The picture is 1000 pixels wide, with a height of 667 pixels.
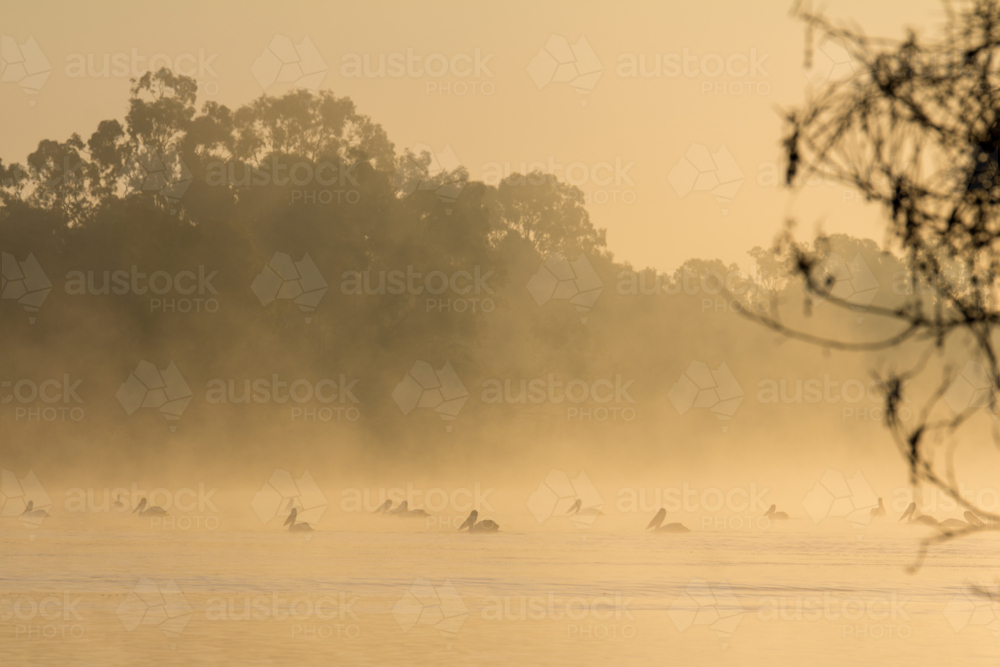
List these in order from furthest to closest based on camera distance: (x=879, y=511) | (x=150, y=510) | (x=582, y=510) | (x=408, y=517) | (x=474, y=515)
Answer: (x=879, y=511) < (x=582, y=510) < (x=408, y=517) < (x=150, y=510) < (x=474, y=515)

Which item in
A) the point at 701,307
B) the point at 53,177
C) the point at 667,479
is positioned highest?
the point at 53,177

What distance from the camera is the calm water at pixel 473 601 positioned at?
14773 millimetres

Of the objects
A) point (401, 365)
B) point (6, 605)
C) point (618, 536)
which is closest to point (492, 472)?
point (401, 365)

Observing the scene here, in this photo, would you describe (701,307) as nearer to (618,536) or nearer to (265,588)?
(618,536)

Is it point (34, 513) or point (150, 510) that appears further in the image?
point (150, 510)

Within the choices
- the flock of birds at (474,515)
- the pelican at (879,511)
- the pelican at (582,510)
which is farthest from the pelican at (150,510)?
the pelican at (879,511)

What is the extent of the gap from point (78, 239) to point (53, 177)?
295cm

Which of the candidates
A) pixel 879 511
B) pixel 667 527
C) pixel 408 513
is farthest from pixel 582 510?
pixel 879 511

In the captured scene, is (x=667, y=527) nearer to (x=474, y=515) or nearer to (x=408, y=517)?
(x=474, y=515)

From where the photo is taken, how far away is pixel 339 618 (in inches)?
670

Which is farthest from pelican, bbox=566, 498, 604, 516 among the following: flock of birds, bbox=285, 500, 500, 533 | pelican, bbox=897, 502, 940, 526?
pelican, bbox=897, 502, 940, 526

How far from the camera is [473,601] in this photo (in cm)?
1891

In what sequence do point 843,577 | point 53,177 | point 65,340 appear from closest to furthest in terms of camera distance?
point 843,577 < point 65,340 < point 53,177

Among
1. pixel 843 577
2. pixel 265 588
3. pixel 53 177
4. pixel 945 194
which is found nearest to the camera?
pixel 945 194
